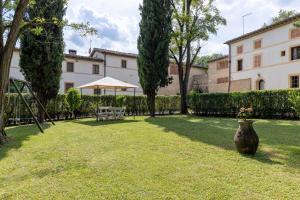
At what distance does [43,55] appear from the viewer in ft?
48.3

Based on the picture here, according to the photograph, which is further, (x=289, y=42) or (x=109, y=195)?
(x=289, y=42)

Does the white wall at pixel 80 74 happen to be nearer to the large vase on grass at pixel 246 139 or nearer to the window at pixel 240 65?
the window at pixel 240 65

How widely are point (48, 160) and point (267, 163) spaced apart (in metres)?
4.57

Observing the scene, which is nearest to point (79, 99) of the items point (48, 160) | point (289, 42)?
point (48, 160)

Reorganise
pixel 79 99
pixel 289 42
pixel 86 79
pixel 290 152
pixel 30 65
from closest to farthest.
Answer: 1. pixel 290 152
2. pixel 30 65
3. pixel 79 99
4. pixel 289 42
5. pixel 86 79

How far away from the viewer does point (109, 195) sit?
13.0 ft

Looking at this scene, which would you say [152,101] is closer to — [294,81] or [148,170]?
[148,170]

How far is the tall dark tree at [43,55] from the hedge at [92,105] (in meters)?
0.98

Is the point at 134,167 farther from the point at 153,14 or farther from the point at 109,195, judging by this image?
the point at 153,14

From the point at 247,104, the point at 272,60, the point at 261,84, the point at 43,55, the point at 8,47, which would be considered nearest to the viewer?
the point at 8,47

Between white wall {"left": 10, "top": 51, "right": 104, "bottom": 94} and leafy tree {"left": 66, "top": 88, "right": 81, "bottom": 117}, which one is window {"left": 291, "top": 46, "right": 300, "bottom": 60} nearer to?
leafy tree {"left": 66, "top": 88, "right": 81, "bottom": 117}

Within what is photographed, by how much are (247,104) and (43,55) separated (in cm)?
1252

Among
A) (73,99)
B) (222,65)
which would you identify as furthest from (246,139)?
(222,65)

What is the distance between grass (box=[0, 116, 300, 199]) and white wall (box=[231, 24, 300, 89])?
21.0 metres
